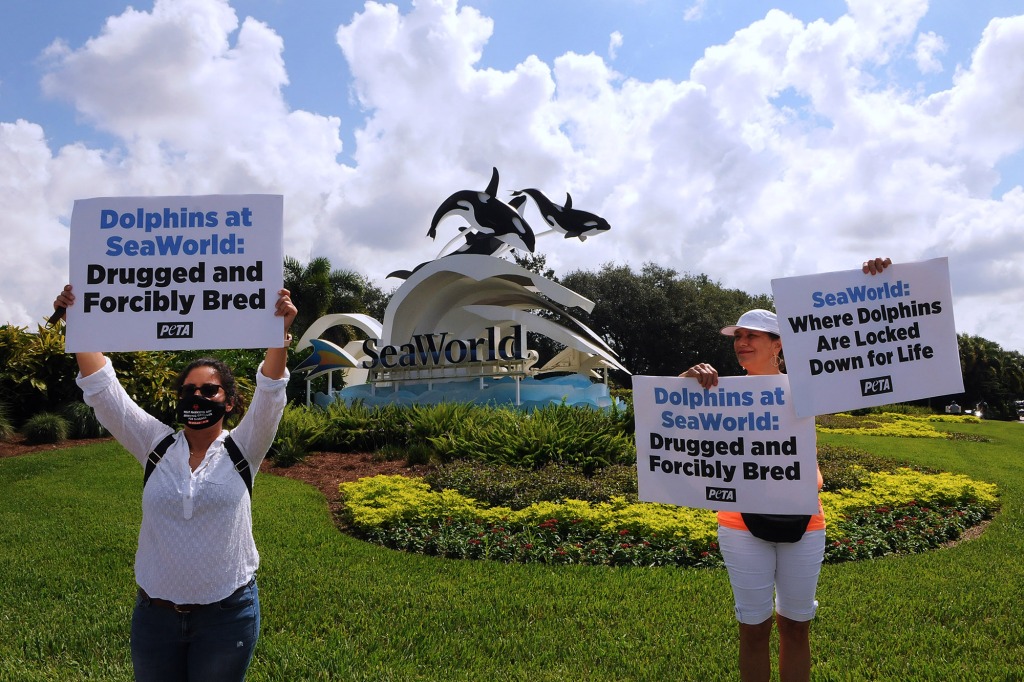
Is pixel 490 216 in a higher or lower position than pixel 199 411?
higher

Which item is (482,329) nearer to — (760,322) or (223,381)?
(760,322)

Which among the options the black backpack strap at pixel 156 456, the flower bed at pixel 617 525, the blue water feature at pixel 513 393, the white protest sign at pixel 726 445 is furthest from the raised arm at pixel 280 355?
the blue water feature at pixel 513 393

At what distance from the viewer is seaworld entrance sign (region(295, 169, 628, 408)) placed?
18891 mm

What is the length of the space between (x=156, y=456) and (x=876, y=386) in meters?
3.52

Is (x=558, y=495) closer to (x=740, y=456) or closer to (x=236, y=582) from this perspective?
(x=740, y=456)

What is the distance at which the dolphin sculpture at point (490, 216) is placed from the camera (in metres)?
20.1

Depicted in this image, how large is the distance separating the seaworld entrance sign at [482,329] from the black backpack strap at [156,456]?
14893 millimetres

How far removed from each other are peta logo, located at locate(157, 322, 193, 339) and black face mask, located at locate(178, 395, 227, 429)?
76 cm

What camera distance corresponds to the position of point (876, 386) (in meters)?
3.85

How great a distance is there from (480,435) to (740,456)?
Result: 870 cm

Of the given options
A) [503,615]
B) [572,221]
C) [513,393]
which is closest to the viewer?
[503,615]

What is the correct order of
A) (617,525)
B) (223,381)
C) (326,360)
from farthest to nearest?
(326,360), (617,525), (223,381)

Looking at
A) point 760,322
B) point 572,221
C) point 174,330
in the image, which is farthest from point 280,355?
point 572,221

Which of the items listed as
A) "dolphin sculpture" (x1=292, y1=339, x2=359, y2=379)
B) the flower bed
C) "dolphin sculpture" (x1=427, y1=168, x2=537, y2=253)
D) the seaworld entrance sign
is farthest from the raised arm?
"dolphin sculpture" (x1=292, y1=339, x2=359, y2=379)
